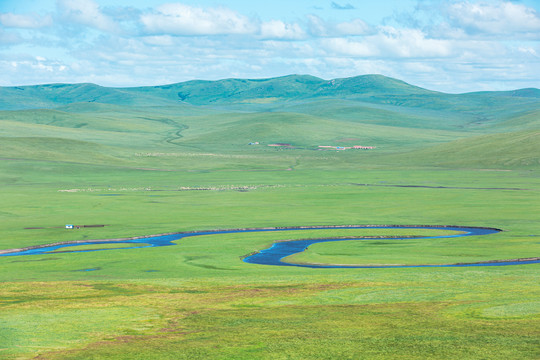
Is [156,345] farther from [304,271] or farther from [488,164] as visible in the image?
[488,164]

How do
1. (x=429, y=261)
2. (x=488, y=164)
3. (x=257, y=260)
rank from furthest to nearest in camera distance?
1. (x=488, y=164)
2. (x=257, y=260)
3. (x=429, y=261)

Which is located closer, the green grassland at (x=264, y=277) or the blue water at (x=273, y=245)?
the green grassland at (x=264, y=277)

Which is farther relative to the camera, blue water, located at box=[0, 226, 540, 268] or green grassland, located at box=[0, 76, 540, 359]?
blue water, located at box=[0, 226, 540, 268]

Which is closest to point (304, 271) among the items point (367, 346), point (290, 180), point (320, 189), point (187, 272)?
point (187, 272)

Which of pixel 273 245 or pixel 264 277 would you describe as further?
pixel 273 245

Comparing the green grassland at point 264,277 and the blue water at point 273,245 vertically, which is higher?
the green grassland at point 264,277

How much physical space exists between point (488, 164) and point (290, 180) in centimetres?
5643

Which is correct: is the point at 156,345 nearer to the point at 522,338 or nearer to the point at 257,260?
the point at 522,338

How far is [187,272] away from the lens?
4872 centimetres

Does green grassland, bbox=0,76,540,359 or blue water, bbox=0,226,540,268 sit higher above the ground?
A: green grassland, bbox=0,76,540,359

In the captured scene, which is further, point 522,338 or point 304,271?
point 304,271

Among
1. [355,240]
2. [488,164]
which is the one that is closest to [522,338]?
[355,240]

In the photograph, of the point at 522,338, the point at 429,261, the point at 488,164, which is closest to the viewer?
the point at 522,338

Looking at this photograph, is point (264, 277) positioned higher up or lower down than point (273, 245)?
higher up
